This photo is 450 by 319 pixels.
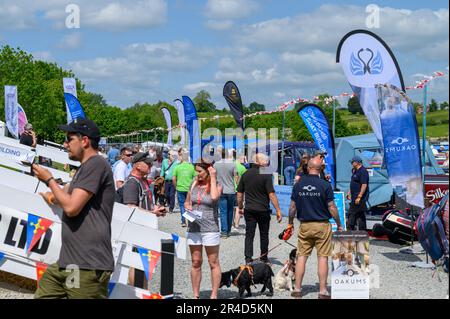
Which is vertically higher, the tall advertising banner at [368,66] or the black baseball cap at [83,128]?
the tall advertising banner at [368,66]

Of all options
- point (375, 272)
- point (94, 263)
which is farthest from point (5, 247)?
point (375, 272)

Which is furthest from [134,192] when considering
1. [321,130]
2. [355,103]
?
[355,103]

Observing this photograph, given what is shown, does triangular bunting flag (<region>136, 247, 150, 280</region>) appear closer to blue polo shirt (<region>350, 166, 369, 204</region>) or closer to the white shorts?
the white shorts

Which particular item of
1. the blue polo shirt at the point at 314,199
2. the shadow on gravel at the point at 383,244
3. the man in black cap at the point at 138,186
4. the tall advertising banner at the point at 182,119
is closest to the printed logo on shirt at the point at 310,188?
the blue polo shirt at the point at 314,199

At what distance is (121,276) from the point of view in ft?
24.8

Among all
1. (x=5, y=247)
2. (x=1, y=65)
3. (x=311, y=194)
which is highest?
(x=1, y=65)

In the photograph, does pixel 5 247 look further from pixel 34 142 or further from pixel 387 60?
pixel 34 142

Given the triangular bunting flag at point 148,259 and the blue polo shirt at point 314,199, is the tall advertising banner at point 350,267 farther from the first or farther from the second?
the triangular bunting flag at point 148,259

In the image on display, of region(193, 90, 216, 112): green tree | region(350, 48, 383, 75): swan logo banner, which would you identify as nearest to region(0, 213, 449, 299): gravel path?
region(350, 48, 383, 75): swan logo banner

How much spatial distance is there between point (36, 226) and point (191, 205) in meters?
1.81

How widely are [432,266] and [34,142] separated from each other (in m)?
9.40

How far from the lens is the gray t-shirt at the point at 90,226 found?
4703 millimetres

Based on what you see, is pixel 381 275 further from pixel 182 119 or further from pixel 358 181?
pixel 182 119

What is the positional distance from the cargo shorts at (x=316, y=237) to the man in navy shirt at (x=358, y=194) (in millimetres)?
5061
